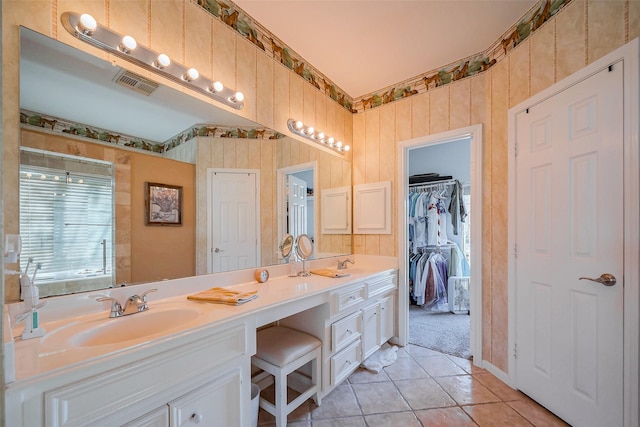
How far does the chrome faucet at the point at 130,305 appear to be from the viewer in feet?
3.82

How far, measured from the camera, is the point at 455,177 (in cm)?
404

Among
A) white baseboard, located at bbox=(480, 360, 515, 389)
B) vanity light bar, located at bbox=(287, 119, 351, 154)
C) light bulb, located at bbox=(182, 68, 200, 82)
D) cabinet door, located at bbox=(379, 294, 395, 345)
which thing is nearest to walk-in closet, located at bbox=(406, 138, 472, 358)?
cabinet door, located at bbox=(379, 294, 395, 345)

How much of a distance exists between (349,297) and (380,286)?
0.52m

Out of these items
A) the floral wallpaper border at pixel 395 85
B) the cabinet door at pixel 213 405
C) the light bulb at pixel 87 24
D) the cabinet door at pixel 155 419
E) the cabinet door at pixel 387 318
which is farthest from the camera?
the cabinet door at pixel 387 318

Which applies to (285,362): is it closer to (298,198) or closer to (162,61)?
(298,198)

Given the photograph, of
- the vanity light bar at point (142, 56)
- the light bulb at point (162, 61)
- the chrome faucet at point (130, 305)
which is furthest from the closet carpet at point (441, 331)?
the light bulb at point (162, 61)

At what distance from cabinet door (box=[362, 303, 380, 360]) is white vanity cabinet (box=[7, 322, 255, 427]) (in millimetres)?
1148

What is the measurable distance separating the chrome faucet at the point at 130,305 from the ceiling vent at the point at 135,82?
103 cm

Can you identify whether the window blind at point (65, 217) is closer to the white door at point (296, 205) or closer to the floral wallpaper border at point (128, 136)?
the floral wallpaper border at point (128, 136)

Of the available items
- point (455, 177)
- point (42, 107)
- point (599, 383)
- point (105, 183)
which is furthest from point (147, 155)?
point (455, 177)

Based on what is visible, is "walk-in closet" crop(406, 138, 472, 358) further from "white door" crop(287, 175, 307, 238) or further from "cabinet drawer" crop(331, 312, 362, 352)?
"white door" crop(287, 175, 307, 238)

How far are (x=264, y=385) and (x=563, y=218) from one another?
7.45ft

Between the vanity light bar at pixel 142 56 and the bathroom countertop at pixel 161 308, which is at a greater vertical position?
the vanity light bar at pixel 142 56

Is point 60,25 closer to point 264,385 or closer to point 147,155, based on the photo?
point 147,155
